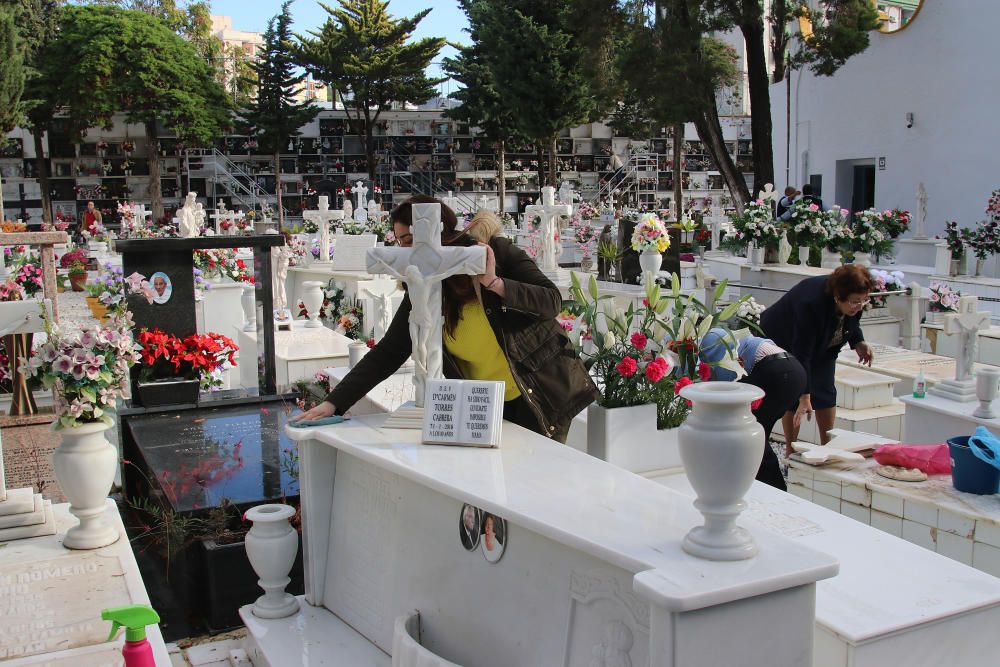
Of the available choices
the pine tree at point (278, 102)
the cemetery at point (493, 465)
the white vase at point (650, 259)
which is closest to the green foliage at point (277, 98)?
A: the pine tree at point (278, 102)

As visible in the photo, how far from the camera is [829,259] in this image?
1331 cm

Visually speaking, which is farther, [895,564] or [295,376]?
[295,376]

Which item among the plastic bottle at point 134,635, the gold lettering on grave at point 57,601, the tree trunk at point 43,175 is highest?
the tree trunk at point 43,175

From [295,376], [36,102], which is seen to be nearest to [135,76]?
[36,102]

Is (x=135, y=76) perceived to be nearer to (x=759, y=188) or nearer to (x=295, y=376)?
(x=759, y=188)

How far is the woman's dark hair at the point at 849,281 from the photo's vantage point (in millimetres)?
5152

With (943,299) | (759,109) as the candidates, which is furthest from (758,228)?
(759,109)

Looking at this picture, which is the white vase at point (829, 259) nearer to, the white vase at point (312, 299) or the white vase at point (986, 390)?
the white vase at point (312, 299)

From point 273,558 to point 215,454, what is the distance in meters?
2.01

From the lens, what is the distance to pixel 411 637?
2881 millimetres

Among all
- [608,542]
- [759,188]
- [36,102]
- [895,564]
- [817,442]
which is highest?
[36,102]

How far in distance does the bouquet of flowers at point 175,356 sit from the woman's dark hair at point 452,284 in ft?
12.9

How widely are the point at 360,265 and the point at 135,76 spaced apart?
22.0m

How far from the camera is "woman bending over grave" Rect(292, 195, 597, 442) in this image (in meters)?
3.29
